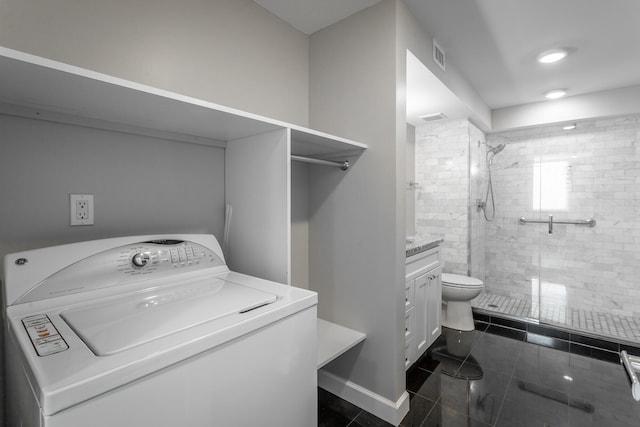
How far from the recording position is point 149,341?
788 mm

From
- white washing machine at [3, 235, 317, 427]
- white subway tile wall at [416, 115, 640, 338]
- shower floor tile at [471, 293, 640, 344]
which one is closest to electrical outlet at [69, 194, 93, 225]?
white washing machine at [3, 235, 317, 427]

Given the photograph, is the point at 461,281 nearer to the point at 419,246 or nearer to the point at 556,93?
the point at 419,246

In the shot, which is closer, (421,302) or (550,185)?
(421,302)

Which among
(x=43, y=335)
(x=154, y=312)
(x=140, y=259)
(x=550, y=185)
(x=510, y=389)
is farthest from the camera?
(x=550, y=185)

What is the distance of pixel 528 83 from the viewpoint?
301 cm

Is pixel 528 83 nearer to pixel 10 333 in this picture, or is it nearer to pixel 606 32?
pixel 606 32

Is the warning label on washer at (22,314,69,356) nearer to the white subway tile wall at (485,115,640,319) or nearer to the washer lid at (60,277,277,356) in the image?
the washer lid at (60,277,277,356)

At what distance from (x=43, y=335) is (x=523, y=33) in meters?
2.97

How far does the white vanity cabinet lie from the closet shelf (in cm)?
120

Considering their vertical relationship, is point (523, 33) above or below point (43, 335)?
above

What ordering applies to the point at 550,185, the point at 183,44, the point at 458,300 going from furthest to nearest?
the point at 550,185
the point at 458,300
the point at 183,44

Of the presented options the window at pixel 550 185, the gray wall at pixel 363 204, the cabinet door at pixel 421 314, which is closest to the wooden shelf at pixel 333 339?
the gray wall at pixel 363 204

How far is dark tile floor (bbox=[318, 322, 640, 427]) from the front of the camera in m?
1.80

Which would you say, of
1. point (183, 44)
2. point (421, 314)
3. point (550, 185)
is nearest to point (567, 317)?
point (550, 185)
